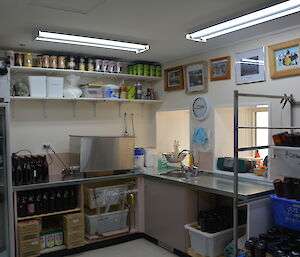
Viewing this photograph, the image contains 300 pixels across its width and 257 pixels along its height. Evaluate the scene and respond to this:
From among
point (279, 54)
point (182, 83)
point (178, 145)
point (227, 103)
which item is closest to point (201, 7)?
point (279, 54)

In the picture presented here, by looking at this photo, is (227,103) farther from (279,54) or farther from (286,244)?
(286,244)

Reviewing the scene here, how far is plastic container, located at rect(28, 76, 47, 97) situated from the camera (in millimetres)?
3721

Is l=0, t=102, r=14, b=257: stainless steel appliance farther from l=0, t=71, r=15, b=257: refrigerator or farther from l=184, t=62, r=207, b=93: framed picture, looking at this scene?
l=184, t=62, r=207, b=93: framed picture

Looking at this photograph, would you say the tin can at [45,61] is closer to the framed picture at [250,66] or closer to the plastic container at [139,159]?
the plastic container at [139,159]

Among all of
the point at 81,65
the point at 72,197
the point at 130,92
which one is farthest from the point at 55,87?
the point at 72,197

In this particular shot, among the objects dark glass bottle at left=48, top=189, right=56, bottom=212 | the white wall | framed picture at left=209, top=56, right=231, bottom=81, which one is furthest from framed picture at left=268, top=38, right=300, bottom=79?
dark glass bottle at left=48, top=189, right=56, bottom=212

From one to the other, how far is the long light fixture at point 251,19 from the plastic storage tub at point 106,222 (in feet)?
7.45

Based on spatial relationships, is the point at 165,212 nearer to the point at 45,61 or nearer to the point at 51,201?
the point at 51,201

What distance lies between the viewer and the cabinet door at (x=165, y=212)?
135 inches

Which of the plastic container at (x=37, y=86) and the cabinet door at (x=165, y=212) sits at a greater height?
the plastic container at (x=37, y=86)

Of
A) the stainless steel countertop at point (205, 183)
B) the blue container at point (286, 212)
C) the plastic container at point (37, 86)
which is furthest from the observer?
the plastic container at point (37, 86)

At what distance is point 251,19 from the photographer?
255cm

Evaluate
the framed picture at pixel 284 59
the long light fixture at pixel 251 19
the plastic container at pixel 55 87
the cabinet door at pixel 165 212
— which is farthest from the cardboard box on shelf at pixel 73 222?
the framed picture at pixel 284 59

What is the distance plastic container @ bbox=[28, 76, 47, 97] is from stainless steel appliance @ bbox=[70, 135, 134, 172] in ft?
2.16
